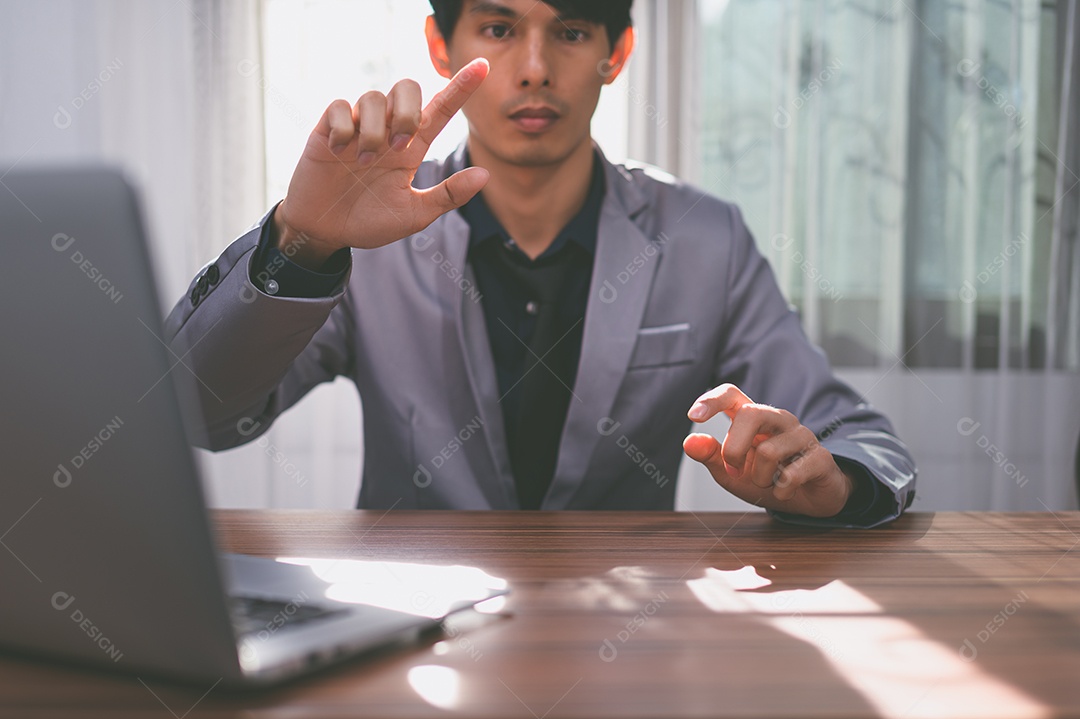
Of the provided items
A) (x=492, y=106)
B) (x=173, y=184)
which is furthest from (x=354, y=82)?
(x=492, y=106)

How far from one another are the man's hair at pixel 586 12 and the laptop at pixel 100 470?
104 cm

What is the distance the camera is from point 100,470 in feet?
1.26

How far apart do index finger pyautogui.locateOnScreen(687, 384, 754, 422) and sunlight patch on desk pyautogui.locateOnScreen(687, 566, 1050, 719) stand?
8.1 inches

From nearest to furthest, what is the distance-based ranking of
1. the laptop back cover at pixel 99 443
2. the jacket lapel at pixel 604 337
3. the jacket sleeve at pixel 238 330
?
the laptop back cover at pixel 99 443 < the jacket sleeve at pixel 238 330 < the jacket lapel at pixel 604 337

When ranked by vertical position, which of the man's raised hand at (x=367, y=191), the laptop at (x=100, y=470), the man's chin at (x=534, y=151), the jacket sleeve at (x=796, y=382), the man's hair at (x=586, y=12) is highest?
the man's hair at (x=586, y=12)

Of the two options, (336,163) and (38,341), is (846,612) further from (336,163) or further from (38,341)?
(336,163)

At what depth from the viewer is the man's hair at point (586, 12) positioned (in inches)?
51.7

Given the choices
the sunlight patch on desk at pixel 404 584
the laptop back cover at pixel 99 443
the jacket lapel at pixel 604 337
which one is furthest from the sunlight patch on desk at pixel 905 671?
the jacket lapel at pixel 604 337

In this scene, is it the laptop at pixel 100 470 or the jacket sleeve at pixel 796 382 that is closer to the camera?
the laptop at pixel 100 470

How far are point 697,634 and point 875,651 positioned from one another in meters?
0.09

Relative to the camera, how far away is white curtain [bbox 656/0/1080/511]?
256cm

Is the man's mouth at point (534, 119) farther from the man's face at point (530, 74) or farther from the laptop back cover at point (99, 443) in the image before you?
the laptop back cover at point (99, 443)

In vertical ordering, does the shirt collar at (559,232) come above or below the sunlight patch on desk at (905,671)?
above

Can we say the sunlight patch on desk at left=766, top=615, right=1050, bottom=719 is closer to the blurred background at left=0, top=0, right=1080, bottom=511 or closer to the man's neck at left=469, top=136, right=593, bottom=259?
the man's neck at left=469, top=136, right=593, bottom=259
